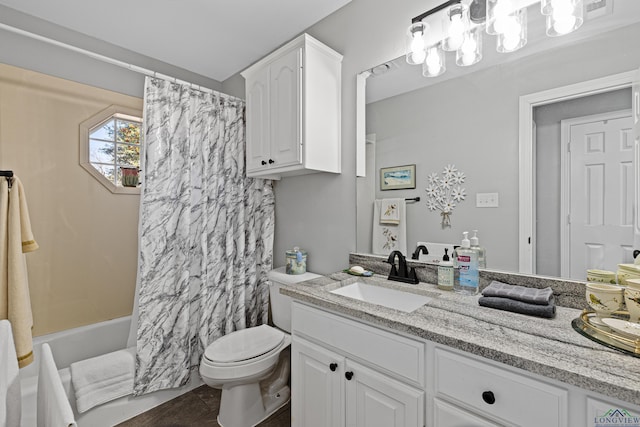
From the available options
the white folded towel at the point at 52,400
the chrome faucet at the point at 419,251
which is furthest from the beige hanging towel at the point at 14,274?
the chrome faucet at the point at 419,251

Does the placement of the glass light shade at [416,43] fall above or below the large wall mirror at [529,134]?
above

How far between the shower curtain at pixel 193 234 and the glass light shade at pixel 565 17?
1893 millimetres

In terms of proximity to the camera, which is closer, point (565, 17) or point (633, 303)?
point (633, 303)

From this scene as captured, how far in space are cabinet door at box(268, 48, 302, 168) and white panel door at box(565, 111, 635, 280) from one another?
1264mm

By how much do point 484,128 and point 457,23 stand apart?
0.51 metres

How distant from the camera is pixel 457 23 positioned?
1.37m

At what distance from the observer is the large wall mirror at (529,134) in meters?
1.04

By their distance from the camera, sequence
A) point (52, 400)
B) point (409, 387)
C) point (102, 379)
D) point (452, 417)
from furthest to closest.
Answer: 1. point (102, 379)
2. point (409, 387)
3. point (452, 417)
4. point (52, 400)

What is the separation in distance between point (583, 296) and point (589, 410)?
21.8 inches

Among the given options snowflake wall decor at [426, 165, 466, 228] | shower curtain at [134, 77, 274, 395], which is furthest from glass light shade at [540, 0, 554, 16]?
shower curtain at [134, 77, 274, 395]

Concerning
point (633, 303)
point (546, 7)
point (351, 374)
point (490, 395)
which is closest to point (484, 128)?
point (546, 7)

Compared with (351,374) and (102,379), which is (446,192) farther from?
(102,379)

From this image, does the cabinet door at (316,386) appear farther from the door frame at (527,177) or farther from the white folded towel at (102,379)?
the white folded towel at (102,379)

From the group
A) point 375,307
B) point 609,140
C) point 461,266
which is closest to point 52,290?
point 375,307
